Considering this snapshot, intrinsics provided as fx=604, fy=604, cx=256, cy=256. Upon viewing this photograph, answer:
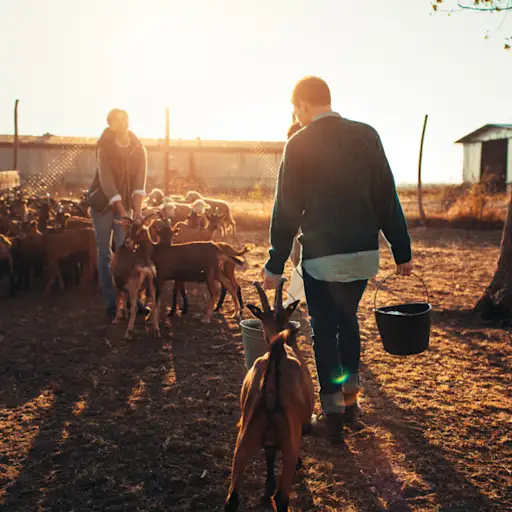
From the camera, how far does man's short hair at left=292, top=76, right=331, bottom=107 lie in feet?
12.7

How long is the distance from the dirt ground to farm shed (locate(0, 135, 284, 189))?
1352 inches

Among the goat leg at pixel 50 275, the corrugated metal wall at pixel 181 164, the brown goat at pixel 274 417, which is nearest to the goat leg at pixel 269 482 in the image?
the brown goat at pixel 274 417

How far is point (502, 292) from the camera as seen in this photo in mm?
7629

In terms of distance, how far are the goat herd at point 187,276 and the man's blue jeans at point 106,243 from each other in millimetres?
189

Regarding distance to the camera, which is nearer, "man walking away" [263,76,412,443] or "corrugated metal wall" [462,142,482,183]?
"man walking away" [263,76,412,443]

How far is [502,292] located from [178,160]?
1530 inches

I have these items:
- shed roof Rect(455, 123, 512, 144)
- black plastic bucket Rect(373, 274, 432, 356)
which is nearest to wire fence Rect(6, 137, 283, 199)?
shed roof Rect(455, 123, 512, 144)

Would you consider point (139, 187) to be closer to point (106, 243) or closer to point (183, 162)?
point (106, 243)

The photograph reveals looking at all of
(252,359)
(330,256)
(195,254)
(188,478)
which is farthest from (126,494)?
(195,254)

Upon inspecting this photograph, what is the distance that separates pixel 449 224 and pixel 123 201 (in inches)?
534

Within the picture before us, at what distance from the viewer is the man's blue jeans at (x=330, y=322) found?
3.98m

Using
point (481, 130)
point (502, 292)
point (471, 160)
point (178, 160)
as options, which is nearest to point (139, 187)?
point (502, 292)

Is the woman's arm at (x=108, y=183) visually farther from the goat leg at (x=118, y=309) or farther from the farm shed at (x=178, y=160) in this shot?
the farm shed at (x=178, y=160)

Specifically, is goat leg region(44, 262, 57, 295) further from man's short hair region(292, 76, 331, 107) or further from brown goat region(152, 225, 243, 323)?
man's short hair region(292, 76, 331, 107)
